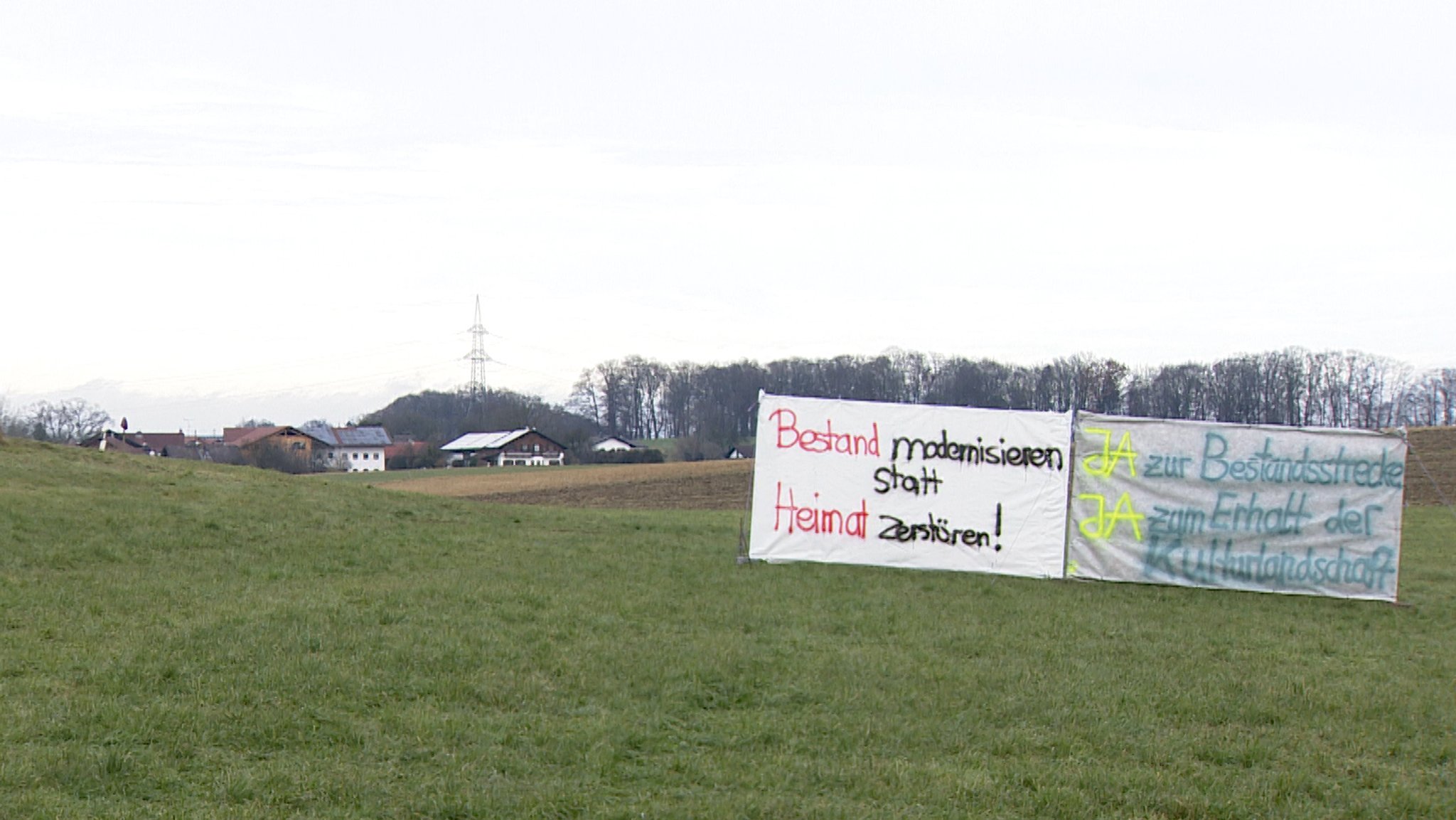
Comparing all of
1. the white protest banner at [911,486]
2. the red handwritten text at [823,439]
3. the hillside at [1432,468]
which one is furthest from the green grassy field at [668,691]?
the hillside at [1432,468]

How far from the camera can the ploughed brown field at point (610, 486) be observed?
40.3 metres

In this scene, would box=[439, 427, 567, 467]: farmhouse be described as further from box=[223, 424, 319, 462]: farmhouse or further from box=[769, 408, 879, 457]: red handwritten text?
box=[769, 408, 879, 457]: red handwritten text

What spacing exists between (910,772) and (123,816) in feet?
11.5

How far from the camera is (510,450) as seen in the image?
333 ft

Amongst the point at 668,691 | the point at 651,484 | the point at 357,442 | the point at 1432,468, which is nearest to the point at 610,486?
the point at 651,484

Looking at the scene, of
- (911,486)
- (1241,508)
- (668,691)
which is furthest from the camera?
(911,486)

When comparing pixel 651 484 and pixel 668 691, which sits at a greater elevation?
pixel 668 691

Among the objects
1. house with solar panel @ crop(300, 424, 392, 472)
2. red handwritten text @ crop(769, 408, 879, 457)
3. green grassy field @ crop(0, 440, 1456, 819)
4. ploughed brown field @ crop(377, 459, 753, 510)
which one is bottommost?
house with solar panel @ crop(300, 424, 392, 472)

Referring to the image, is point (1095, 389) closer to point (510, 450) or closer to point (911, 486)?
point (510, 450)

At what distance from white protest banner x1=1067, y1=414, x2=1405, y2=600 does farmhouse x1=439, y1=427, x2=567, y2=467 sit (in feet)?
267

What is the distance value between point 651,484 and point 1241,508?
37986 millimetres

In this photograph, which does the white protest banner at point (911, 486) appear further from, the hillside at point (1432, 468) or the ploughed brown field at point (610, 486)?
the ploughed brown field at point (610, 486)

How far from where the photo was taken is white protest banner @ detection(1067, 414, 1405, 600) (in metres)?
13.4

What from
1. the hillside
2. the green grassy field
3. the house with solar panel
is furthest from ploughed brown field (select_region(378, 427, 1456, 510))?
the house with solar panel
